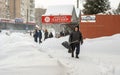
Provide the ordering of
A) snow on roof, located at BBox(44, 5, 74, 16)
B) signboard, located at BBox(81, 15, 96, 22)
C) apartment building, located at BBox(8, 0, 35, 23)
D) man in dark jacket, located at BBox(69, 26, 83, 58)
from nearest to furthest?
man in dark jacket, located at BBox(69, 26, 83, 58) < signboard, located at BBox(81, 15, 96, 22) < snow on roof, located at BBox(44, 5, 74, 16) < apartment building, located at BBox(8, 0, 35, 23)

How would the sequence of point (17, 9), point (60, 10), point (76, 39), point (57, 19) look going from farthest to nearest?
1. point (17, 9)
2. point (60, 10)
3. point (57, 19)
4. point (76, 39)

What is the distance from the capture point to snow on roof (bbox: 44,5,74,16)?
42.5 meters

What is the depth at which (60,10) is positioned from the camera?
143ft

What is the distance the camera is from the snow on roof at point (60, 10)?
139 feet

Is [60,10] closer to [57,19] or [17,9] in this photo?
[57,19]

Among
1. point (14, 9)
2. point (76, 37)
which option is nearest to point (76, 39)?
point (76, 37)

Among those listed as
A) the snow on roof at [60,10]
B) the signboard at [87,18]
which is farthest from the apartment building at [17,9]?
the signboard at [87,18]

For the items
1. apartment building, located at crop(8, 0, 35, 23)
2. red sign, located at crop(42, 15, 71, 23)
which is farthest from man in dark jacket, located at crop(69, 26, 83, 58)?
apartment building, located at crop(8, 0, 35, 23)

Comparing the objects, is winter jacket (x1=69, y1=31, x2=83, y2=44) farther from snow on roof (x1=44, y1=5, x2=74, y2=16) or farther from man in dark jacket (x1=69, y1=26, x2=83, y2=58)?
snow on roof (x1=44, y1=5, x2=74, y2=16)

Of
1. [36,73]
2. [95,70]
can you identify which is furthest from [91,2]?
[36,73]

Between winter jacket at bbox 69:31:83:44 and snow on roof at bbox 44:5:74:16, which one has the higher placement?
snow on roof at bbox 44:5:74:16

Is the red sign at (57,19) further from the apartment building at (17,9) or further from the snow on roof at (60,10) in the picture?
the apartment building at (17,9)

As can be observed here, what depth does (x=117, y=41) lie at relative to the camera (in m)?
23.4

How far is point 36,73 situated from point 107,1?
3673 cm
